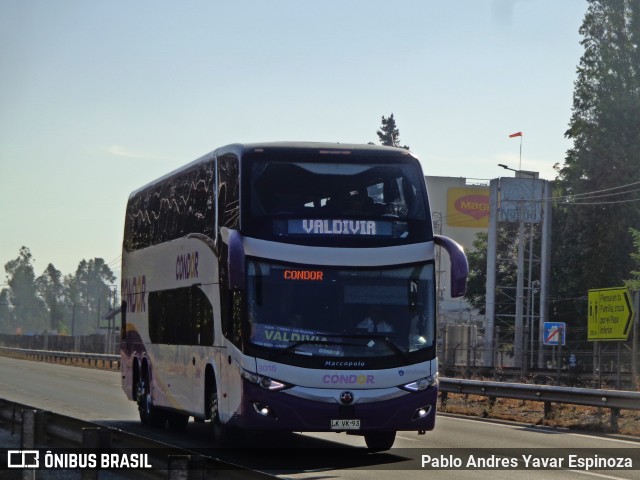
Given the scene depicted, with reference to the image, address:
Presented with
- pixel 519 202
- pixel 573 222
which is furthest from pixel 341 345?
pixel 573 222

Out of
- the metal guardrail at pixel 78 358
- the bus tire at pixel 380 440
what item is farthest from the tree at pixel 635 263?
the bus tire at pixel 380 440

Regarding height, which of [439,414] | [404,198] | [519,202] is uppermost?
[519,202]

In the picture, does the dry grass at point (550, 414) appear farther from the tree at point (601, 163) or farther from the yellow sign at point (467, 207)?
the yellow sign at point (467, 207)

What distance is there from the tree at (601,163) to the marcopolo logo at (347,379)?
61375 millimetres

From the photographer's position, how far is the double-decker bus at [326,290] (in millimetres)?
16469

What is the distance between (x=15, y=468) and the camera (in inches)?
471

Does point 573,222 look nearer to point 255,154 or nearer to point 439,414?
point 439,414

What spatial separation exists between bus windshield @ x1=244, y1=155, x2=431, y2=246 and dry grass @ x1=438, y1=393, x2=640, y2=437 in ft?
25.8

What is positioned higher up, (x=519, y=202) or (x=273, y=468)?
(x=519, y=202)

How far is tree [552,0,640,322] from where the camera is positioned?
253 ft

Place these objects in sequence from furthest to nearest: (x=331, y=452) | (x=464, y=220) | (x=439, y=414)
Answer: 1. (x=464, y=220)
2. (x=439, y=414)
3. (x=331, y=452)

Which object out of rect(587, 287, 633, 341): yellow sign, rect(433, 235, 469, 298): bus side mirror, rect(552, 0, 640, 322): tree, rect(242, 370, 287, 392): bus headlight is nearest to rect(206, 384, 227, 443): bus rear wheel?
rect(242, 370, 287, 392): bus headlight

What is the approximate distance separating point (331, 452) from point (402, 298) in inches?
113

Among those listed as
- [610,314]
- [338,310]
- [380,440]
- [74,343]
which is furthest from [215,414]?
[74,343]
